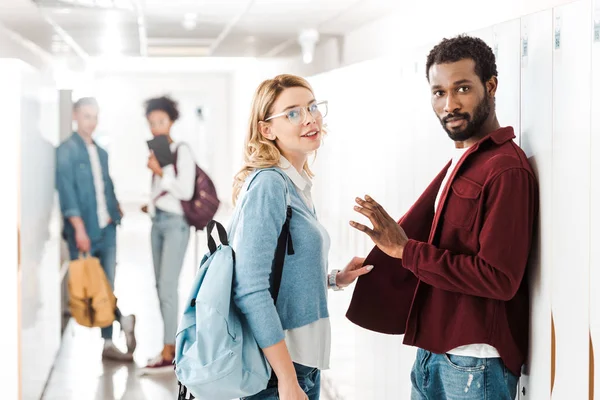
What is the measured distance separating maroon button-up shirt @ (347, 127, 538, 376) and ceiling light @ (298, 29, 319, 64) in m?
4.61

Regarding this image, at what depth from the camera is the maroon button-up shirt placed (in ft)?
5.24

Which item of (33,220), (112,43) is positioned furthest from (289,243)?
(112,43)

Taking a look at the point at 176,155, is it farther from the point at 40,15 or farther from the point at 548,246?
the point at 548,246

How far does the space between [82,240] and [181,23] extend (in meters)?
2.15

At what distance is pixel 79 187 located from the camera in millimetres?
4699

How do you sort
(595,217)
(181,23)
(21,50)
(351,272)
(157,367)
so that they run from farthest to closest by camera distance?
(181,23) < (21,50) < (157,367) < (351,272) < (595,217)

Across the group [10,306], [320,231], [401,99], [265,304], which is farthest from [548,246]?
[10,306]

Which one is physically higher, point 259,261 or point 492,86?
point 492,86

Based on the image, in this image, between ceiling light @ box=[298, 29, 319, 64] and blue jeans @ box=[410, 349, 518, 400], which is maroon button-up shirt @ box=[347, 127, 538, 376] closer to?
blue jeans @ box=[410, 349, 518, 400]

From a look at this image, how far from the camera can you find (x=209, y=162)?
5648mm

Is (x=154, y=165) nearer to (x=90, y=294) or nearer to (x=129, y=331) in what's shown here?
(x=90, y=294)

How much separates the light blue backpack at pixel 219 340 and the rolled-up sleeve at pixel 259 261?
3cm

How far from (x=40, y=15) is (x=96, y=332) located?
2452 mm

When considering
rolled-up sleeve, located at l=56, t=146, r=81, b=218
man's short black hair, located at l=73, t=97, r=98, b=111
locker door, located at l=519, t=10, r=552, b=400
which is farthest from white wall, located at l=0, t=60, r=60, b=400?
locker door, located at l=519, t=10, r=552, b=400
